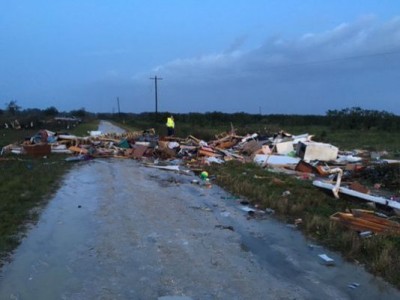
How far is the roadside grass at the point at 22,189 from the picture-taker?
8.51 m

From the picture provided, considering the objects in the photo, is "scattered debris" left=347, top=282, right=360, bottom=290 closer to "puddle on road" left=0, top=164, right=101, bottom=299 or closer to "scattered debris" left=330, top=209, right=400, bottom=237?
"scattered debris" left=330, top=209, right=400, bottom=237

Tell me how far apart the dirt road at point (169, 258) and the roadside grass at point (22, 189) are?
0.90 ft

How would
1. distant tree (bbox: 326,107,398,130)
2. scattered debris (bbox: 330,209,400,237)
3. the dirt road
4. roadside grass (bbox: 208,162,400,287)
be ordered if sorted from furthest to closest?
A: distant tree (bbox: 326,107,398,130) < scattered debris (bbox: 330,209,400,237) < roadside grass (bbox: 208,162,400,287) < the dirt road

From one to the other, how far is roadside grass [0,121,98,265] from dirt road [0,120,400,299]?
0.27 metres

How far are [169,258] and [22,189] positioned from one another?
7668 millimetres

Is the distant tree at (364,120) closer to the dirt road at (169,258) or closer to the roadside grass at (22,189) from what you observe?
the roadside grass at (22,189)

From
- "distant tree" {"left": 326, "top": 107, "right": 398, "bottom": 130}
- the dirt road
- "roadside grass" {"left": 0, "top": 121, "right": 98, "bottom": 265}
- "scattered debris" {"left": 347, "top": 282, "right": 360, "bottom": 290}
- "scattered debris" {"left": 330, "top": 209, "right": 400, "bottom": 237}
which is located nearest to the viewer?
the dirt road

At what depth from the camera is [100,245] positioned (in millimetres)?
7758

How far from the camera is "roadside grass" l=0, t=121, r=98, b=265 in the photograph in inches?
335

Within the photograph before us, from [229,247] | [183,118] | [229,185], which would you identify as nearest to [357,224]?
[229,247]

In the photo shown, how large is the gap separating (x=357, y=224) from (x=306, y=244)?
1.23m

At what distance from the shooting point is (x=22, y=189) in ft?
43.7

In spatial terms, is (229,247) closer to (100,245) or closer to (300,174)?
(100,245)

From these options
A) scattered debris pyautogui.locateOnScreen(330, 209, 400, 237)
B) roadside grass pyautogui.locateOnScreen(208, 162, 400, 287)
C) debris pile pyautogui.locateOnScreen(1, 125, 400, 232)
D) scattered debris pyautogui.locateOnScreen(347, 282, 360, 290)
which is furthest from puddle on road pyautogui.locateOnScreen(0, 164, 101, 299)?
debris pile pyautogui.locateOnScreen(1, 125, 400, 232)
